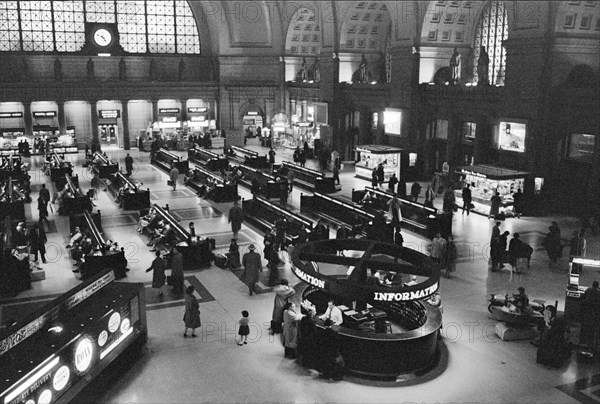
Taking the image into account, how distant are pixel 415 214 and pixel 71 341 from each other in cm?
1584

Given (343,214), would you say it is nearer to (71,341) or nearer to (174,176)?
(174,176)

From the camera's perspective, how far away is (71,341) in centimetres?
905

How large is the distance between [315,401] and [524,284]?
8.23 m

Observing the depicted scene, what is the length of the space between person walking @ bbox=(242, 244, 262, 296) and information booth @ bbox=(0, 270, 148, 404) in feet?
11.7

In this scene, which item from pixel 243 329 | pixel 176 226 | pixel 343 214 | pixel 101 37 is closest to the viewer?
pixel 243 329

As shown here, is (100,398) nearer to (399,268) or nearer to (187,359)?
(187,359)

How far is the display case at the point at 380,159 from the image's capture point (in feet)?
110

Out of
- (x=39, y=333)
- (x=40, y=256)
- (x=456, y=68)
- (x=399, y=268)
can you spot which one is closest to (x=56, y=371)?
(x=39, y=333)

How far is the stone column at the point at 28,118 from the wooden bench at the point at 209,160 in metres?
13.9

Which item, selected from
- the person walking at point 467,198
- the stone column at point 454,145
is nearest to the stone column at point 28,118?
the stone column at point 454,145

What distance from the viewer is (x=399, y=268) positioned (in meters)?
11.6

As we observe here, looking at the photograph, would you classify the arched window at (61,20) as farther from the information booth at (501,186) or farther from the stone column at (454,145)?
the information booth at (501,186)

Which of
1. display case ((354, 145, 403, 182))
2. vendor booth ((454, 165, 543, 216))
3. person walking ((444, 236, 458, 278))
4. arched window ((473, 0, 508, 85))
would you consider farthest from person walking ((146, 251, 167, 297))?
arched window ((473, 0, 508, 85))

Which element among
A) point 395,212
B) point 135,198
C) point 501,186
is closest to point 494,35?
point 501,186
